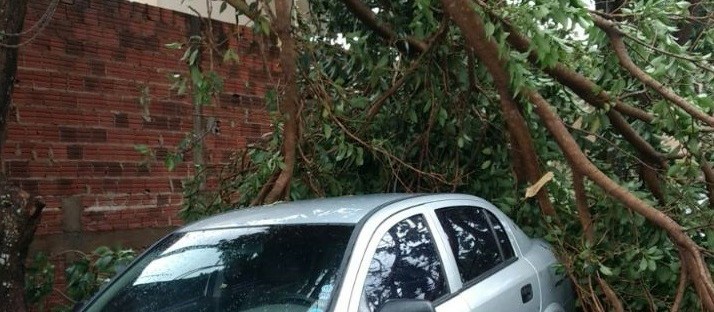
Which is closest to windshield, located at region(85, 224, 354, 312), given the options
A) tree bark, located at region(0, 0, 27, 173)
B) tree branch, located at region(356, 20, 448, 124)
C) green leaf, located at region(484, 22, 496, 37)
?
tree bark, located at region(0, 0, 27, 173)

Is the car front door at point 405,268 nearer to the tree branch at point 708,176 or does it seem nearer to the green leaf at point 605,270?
the green leaf at point 605,270

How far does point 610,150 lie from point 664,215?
1.41 metres

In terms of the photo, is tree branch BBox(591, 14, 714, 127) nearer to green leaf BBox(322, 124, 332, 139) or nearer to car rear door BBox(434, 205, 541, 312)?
car rear door BBox(434, 205, 541, 312)

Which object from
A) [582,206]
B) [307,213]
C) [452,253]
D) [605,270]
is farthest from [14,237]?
[582,206]

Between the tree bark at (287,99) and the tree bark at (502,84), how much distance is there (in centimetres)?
109

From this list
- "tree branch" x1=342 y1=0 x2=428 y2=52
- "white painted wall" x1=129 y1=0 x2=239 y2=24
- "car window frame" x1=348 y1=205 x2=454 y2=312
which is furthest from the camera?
"white painted wall" x1=129 y1=0 x2=239 y2=24

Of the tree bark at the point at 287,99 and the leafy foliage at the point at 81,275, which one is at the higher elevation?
the tree bark at the point at 287,99

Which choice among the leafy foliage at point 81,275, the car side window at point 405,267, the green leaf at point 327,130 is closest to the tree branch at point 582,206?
the green leaf at point 327,130

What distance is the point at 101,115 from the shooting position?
680 centimetres

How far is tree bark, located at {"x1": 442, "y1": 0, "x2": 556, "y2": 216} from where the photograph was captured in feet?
15.8

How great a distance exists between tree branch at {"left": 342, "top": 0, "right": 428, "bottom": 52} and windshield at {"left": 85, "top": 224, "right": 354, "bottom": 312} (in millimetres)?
2985

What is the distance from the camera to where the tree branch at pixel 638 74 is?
4.91 m

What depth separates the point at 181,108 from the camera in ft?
25.1

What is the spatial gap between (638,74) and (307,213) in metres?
2.93
